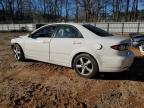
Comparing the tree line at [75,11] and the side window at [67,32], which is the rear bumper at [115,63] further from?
the tree line at [75,11]

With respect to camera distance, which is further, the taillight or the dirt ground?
the taillight

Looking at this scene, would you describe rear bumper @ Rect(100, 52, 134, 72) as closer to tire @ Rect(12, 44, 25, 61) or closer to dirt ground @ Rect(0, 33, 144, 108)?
dirt ground @ Rect(0, 33, 144, 108)

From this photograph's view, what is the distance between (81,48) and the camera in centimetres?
564

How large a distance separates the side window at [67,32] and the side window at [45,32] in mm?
273

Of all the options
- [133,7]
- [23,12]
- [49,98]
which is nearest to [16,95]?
[49,98]

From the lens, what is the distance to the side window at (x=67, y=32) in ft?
19.4

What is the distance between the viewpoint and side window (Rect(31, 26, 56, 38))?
6.52 metres

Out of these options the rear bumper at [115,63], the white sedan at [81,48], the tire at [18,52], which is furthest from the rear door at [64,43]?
the tire at [18,52]

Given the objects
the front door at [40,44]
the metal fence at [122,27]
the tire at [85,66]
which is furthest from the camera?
the metal fence at [122,27]

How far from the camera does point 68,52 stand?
5.93 meters

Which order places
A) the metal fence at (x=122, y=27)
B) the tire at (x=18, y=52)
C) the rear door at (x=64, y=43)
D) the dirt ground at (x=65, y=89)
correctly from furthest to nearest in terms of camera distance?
the metal fence at (x=122, y=27), the tire at (x=18, y=52), the rear door at (x=64, y=43), the dirt ground at (x=65, y=89)

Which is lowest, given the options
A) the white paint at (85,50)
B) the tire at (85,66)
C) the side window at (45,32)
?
the tire at (85,66)

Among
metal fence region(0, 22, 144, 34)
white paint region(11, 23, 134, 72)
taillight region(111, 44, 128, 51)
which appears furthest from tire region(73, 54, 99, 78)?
metal fence region(0, 22, 144, 34)

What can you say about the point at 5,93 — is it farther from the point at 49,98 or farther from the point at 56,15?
the point at 56,15
